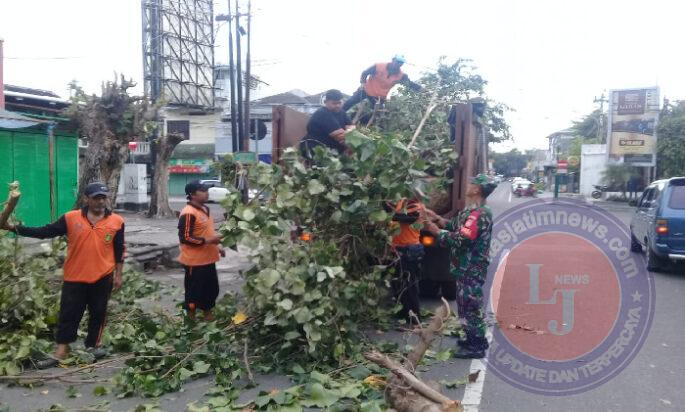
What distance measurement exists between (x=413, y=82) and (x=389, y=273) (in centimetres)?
341

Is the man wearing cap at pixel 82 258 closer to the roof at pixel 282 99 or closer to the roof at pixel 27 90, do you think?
the roof at pixel 27 90

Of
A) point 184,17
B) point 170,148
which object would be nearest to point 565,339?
point 170,148

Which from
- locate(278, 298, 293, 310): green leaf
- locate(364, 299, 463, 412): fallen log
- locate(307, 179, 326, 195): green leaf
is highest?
locate(307, 179, 326, 195): green leaf

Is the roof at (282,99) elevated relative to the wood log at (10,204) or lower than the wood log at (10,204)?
elevated

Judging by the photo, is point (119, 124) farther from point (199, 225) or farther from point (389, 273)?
point (389, 273)

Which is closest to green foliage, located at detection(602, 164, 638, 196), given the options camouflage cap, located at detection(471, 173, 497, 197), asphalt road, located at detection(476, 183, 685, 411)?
asphalt road, located at detection(476, 183, 685, 411)

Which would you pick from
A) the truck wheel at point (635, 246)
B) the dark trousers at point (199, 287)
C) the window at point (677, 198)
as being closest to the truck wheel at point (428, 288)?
the dark trousers at point (199, 287)

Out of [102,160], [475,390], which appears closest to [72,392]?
[475,390]

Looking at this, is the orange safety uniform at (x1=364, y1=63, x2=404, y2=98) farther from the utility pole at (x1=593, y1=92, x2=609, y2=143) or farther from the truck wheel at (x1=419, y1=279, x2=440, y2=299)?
the utility pole at (x1=593, y1=92, x2=609, y2=143)

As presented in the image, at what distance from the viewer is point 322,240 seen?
553 cm

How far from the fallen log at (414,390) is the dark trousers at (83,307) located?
104 inches

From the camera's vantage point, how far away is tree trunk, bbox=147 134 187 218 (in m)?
21.3

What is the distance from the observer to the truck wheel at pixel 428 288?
7895 millimetres

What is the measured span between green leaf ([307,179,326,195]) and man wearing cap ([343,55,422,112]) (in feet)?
9.05
